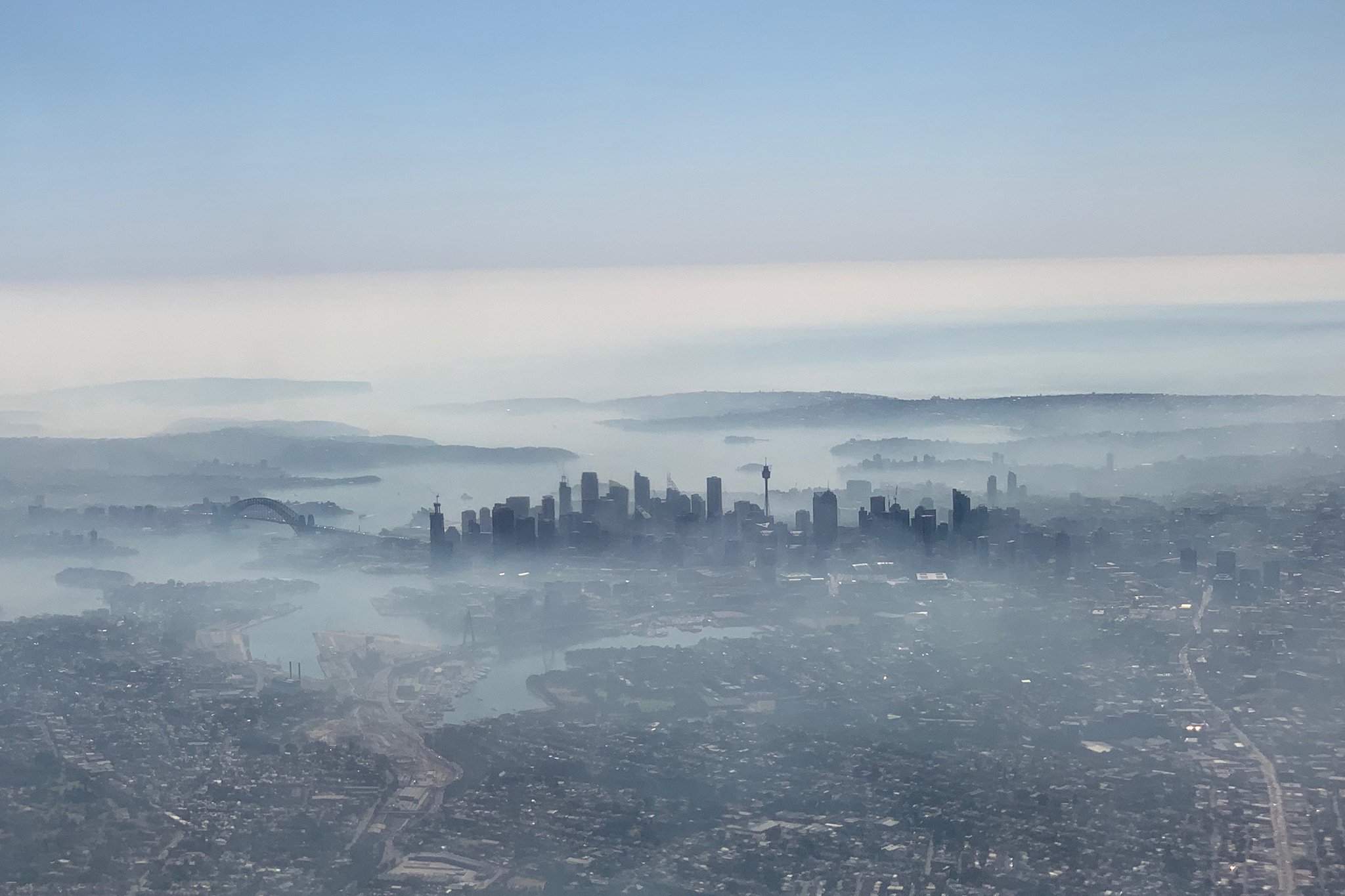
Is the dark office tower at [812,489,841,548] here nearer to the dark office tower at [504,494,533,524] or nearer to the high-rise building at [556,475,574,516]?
the high-rise building at [556,475,574,516]

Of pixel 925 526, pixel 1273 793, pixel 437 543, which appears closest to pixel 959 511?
pixel 925 526

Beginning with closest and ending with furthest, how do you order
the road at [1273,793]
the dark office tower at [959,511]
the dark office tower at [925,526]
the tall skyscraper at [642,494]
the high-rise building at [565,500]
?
the road at [1273,793], the dark office tower at [925,526], the dark office tower at [959,511], the high-rise building at [565,500], the tall skyscraper at [642,494]

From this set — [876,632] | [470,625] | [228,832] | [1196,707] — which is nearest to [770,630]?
[876,632]

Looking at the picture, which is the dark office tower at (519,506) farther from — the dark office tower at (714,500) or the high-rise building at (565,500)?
the dark office tower at (714,500)

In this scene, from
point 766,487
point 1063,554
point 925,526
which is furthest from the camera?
point 766,487

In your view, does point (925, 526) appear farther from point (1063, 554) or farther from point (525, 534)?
point (525, 534)

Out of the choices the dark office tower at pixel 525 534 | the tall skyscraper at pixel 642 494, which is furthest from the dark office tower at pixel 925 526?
the dark office tower at pixel 525 534

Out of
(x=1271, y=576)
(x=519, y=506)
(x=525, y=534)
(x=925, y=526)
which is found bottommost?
(x=1271, y=576)
